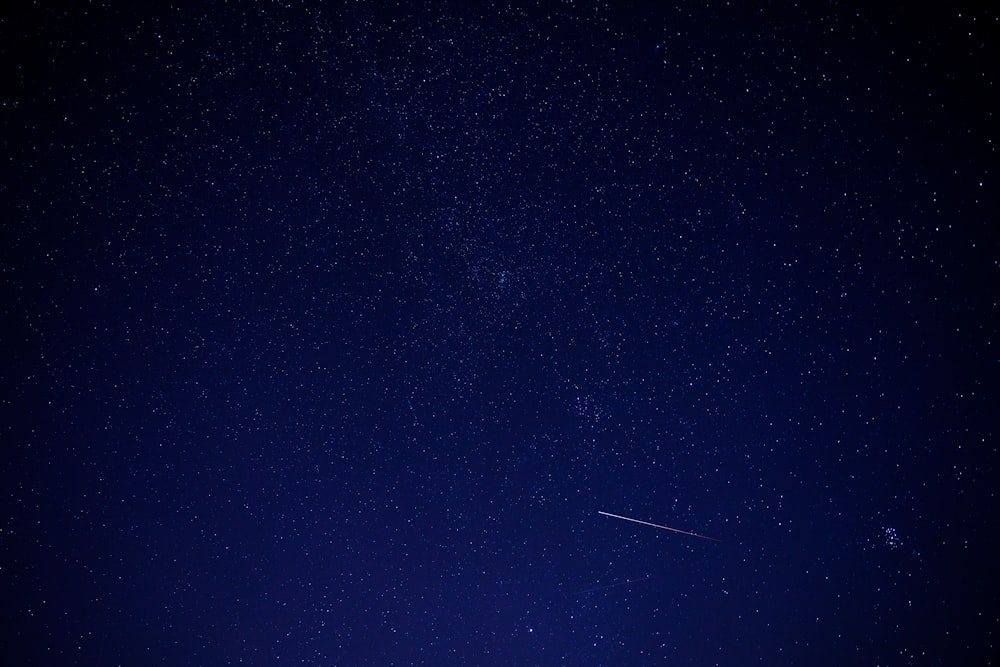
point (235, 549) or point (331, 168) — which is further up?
point (331, 168)

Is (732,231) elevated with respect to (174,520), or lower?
elevated

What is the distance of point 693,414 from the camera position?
1.58 feet

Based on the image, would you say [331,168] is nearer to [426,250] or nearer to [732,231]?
[426,250]

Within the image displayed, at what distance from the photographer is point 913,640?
0.52 m

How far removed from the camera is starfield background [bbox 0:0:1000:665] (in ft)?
1.40

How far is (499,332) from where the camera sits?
472 mm

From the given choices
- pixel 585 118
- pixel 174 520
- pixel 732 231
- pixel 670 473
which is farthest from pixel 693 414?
pixel 174 520

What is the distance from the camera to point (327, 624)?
0.53m

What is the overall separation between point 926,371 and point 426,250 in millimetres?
464

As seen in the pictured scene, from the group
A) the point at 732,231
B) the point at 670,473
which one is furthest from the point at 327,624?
the point at 732,231

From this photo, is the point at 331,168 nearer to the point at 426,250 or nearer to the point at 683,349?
the point at 426,250

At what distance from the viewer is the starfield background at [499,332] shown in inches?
16.8

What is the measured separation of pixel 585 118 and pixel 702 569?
43 cm

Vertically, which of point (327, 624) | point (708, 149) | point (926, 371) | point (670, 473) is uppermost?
point (708, 149)
